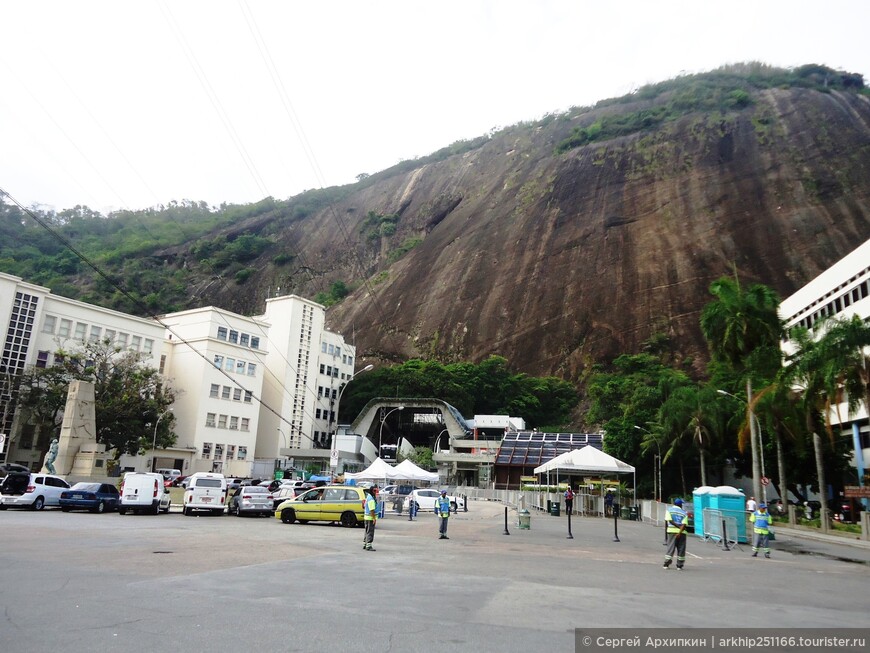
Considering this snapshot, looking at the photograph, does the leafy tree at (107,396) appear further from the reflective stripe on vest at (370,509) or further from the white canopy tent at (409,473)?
the reflective stripe on vest at (370,509)

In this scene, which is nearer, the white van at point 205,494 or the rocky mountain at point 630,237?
the white van at point 205,494

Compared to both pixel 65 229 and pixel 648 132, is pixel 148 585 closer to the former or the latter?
pixel 648 132

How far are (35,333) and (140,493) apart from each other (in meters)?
38.9

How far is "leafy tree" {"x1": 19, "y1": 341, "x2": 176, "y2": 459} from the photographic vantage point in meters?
51.2

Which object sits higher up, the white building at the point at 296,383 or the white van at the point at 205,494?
the white building at the point at 296,383

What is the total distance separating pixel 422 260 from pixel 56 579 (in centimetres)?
11416

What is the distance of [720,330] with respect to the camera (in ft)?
126

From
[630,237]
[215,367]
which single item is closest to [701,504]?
[215,367]

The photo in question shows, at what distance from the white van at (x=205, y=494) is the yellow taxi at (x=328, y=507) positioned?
3745 millimetres

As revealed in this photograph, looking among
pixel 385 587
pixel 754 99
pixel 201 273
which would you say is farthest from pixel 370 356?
pixel 385 587

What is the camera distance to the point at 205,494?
89.1 feet

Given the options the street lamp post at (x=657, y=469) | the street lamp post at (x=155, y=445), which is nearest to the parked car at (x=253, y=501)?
the street lamp post at (x=155, y=445)

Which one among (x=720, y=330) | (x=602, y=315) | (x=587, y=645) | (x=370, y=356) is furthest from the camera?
(x=370, y=356)

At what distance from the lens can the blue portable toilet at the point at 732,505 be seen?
2204 centimetres
